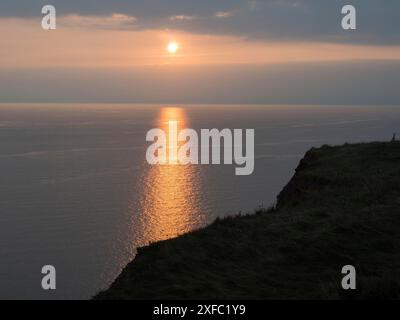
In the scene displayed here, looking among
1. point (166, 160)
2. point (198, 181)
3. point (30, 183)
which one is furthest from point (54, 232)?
point (166, 160)

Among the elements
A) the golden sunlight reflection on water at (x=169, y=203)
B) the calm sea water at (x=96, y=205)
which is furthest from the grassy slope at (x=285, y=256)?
the golden sunlight reflection on water at (x=169, y=203)

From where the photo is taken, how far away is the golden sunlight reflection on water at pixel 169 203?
83.3 m

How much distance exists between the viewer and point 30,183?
114 meters

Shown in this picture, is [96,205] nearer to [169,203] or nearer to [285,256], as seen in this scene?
[169,203]

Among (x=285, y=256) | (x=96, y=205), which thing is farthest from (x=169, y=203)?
(x=285, y=256)

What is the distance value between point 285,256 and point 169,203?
86070 mm

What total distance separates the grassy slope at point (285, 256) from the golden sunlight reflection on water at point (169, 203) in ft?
156

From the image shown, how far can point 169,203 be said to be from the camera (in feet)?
335

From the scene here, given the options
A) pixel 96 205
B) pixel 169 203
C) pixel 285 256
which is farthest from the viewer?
pixel 169 203

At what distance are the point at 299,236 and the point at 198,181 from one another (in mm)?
107975

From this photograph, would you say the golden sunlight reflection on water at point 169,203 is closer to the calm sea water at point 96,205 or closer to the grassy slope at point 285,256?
the calm sea water at point 96,205

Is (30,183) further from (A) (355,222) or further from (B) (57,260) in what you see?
(A) (355,222)

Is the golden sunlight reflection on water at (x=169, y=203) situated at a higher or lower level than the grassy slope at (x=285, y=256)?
higher

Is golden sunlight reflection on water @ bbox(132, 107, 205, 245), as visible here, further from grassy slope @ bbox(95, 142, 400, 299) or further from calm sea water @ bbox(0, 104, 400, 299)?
grassy slope @ bbox(95, 142, 400, 299)
